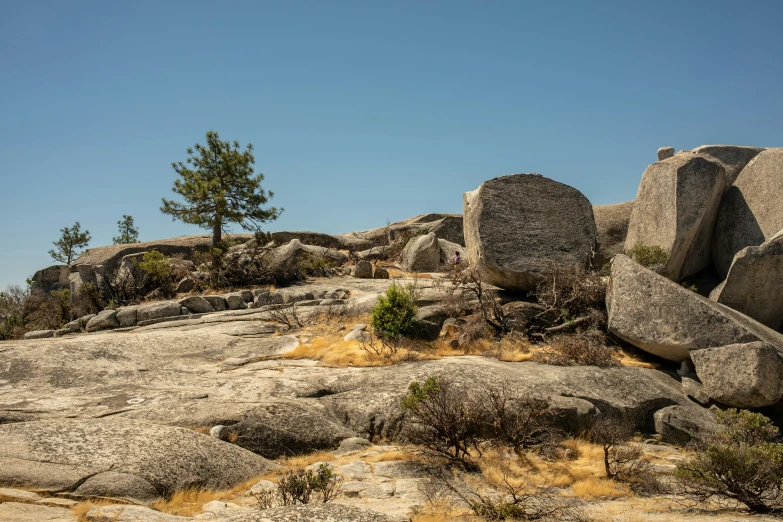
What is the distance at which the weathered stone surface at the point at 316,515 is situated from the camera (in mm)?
5973

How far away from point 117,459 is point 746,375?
41.6ft

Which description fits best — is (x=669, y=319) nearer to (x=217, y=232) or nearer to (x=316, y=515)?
(x=316, y=515)

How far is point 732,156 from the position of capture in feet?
63.2

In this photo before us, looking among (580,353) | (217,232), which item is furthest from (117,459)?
(217,232)

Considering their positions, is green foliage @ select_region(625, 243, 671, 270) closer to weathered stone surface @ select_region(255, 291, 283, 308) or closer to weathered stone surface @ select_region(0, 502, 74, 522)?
weathered stone surface @ select_region(255, 291, 283, 308)

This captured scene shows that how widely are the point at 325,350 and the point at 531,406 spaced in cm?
624

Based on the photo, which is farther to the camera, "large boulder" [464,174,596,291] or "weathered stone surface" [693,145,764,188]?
"weathered stone surface" [693,145,764,188]

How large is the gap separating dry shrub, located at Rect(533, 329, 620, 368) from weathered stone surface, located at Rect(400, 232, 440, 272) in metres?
14.1

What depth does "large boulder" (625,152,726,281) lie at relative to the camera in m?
17.0

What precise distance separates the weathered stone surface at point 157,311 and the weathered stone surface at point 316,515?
51.4 ft

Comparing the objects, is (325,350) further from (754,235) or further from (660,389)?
(754,235)

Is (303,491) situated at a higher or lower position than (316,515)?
lower

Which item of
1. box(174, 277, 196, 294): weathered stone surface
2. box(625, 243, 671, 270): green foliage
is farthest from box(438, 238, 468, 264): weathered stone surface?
box(625, 243, 671, 270): green foliage

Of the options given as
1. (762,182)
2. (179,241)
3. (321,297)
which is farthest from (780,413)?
(179,241)
